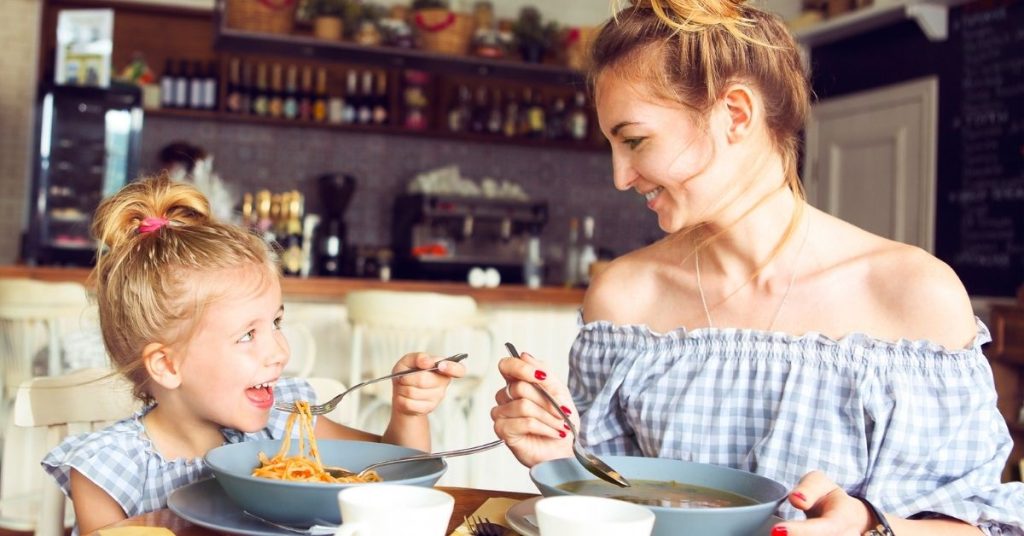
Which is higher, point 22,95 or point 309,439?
point 22,95

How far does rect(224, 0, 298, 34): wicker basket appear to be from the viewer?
4.65 meters

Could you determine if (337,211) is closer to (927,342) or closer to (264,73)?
(264,73)

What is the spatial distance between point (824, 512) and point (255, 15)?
4272 mm

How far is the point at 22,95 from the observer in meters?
6.08

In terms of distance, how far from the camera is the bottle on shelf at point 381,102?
20.7 feet

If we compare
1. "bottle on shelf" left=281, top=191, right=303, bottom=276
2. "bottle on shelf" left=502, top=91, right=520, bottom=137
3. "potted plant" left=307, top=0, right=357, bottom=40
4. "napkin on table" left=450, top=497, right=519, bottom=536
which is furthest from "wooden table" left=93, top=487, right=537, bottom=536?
"bottle on shelf" left=502, top=91, right=520, bottom=137

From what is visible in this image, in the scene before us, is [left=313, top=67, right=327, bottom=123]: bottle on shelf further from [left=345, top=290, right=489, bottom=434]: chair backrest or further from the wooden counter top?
[left=345, top=290, right=489, bottom=434]: chair backrest

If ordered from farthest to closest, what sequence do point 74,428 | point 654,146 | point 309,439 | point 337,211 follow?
point 337,211
point 74,428
point 654,146
point 309,439

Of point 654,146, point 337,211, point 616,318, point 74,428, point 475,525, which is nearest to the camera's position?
point 475,525

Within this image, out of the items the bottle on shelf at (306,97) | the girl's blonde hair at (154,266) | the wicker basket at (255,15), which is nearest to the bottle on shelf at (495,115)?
the bottle on shelf at (306,97)

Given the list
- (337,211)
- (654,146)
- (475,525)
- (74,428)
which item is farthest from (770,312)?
(337,211)

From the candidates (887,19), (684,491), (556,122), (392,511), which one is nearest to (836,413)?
(684,491)

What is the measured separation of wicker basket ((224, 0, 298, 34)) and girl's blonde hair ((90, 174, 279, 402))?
3.42 m

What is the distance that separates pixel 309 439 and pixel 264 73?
5324 millimetres
